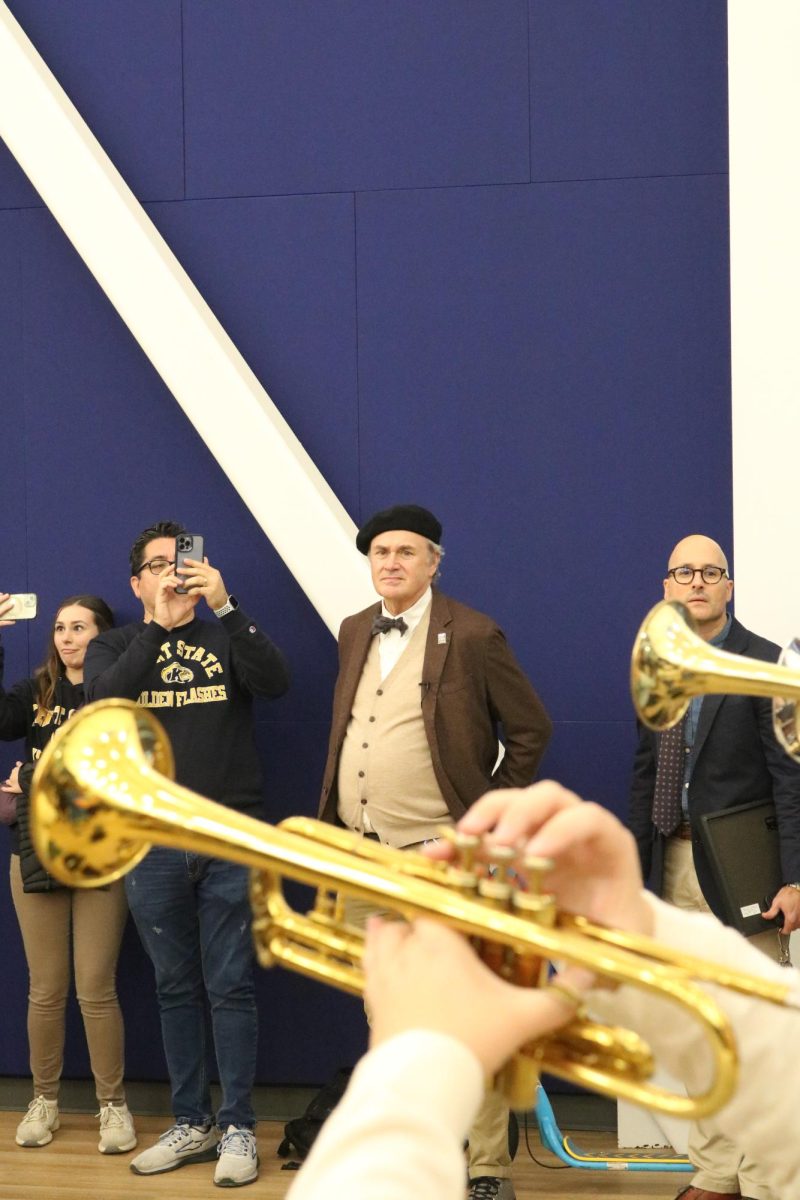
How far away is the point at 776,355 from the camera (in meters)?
4.24

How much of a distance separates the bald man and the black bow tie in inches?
29.3

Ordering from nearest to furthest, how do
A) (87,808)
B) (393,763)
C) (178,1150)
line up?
1. (87,808)
2. (393,763)
3. (178,1150)

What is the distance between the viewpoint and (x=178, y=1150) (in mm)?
4234

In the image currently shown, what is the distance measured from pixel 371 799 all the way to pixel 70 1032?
64.1 inches

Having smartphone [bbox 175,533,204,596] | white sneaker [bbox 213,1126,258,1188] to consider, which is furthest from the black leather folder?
smartphone [bbox 175,533,204,596]

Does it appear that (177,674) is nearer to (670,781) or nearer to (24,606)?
(24,606)

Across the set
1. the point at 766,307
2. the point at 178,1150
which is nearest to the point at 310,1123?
the point at 178,1150

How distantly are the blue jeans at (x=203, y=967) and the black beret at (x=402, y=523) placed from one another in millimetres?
1053

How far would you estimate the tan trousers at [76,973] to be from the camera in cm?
447

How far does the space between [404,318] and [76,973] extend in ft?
7.62

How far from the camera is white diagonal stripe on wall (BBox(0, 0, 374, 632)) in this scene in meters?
4.50

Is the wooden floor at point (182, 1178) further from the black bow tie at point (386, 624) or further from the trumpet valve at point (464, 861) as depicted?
the trumpet valve at point (464, 861)

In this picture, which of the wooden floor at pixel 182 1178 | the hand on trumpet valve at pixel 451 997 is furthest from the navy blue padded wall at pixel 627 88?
the hand on trumpet valve at pixel 451 997

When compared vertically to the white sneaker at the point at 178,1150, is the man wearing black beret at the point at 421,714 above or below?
above
